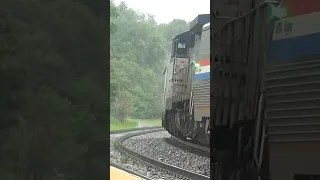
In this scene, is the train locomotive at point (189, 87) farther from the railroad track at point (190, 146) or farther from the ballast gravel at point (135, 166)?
the ballast gravel at point (135, 166)

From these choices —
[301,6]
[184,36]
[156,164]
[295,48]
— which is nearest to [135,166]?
[156,164]

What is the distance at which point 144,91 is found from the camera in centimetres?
154

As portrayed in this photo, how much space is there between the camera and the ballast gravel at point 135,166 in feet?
4.93

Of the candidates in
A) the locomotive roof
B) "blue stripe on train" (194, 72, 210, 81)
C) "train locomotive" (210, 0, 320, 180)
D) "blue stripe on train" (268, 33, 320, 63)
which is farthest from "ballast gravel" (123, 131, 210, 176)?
"blue stripe on train" (268, 33, 320, 63)

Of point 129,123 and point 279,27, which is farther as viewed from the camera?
point 129,123

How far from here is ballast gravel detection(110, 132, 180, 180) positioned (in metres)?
1.50

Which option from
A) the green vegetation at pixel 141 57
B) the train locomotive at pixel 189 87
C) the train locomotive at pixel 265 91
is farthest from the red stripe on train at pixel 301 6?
the green vegetation at pixel 141 57

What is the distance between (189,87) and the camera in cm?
154

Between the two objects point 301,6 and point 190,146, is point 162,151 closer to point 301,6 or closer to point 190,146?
point 190,146
